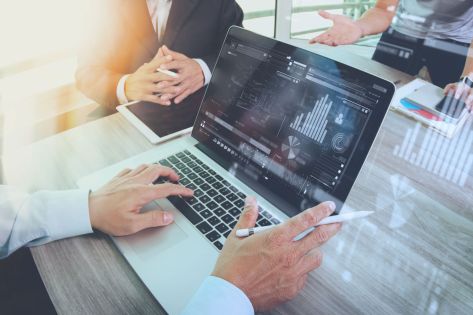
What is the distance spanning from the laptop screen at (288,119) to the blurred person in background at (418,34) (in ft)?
2.81

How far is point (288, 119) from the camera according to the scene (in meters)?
0.73

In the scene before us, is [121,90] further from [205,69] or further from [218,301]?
[218,301]

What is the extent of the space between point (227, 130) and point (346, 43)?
1.05 meters

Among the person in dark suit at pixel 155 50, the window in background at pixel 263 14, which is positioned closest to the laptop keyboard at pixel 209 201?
the person in dark suit at pixel 155 50

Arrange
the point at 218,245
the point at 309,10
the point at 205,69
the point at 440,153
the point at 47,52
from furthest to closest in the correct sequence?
1. the point at 47,52
2. the point at 309,10
3. the point at 205,69
4. the point at 440,153
5. the point at 218,245

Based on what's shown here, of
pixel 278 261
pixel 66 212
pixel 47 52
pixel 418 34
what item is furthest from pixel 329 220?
pixel 47 52

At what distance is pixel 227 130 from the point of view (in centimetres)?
84

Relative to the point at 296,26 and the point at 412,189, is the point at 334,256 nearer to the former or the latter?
the point at 412,189

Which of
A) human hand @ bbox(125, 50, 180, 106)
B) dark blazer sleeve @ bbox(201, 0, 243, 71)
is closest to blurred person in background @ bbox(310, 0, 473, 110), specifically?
dark blazer sleeve @ bbox(201, 0, 243, 71)

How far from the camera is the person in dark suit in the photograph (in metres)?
1.12

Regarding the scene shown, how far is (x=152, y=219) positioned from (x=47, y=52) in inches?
94.1

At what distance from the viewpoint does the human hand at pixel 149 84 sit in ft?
3.61

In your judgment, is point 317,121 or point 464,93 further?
point 464,93

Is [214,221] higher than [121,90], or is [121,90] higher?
[121,90]
